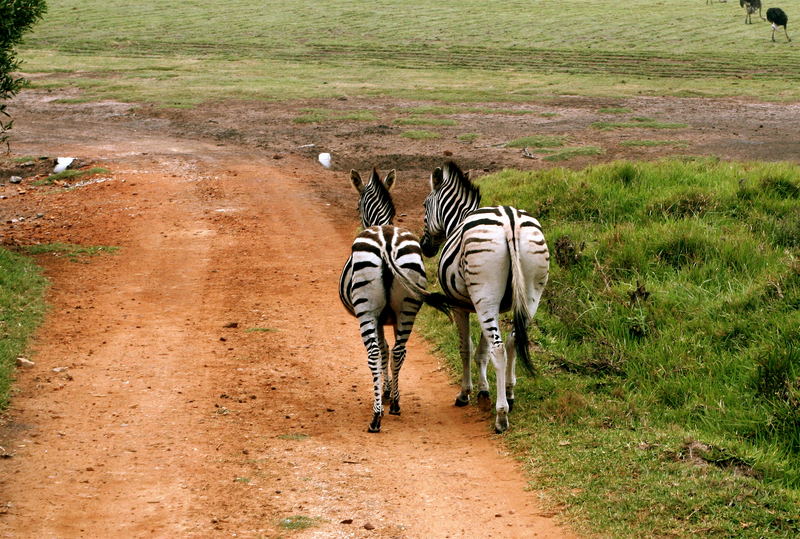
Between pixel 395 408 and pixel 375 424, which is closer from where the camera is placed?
pixel 375 424

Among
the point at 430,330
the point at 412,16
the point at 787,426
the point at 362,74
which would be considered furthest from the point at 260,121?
the point at 412,16

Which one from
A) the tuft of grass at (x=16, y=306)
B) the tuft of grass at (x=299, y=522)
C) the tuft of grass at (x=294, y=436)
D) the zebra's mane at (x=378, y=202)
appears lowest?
the tuft of grass at (x=16, y=306)

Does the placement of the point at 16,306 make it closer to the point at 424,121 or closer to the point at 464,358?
the point at 464,358

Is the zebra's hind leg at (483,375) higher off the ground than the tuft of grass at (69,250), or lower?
higher

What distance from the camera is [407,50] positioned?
147 ft

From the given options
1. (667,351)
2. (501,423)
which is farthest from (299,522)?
(667,351)

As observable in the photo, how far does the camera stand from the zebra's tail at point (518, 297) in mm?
7680

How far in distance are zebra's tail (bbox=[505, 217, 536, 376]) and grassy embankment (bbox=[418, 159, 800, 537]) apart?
0.67 metres

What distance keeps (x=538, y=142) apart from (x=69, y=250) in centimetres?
1137

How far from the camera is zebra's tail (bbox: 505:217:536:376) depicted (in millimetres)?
7680

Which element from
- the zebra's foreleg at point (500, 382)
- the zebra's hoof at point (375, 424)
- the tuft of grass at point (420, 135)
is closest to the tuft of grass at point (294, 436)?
the zebra's hoof at point (375, 424)

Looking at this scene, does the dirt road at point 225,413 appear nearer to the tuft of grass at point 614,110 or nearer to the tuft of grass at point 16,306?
the tuft of grass at point 16,306

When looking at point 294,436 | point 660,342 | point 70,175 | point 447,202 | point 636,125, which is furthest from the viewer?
point 636,125

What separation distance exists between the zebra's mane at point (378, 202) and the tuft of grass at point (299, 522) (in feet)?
12.6
